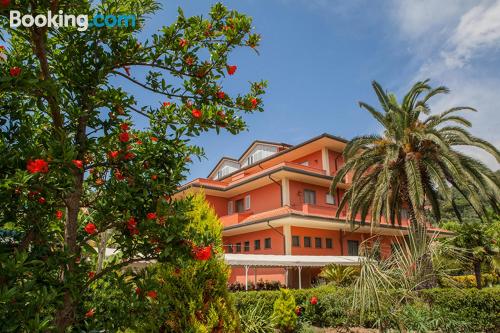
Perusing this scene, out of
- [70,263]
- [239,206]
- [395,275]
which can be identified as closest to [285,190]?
[239,206]

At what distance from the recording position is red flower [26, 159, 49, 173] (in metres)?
2.78

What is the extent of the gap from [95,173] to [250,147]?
33.7 m

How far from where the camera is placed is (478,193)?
56.7 ft

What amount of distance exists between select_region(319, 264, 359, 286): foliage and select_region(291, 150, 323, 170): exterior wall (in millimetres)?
11709

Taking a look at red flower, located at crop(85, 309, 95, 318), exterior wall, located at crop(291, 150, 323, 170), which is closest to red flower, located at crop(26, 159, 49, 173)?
red flower, located at crop(85, 309, 95, 318)

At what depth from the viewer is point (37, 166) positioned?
2785 millimetres

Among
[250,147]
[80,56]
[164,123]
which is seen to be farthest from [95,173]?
[250,147]

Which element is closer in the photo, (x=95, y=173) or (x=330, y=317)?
(x=95, y=173)

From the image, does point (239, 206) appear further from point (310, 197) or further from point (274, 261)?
point (274, 261)

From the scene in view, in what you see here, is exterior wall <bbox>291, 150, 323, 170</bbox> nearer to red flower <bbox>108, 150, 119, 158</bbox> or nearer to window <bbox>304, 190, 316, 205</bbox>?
window <bbox>304, 190, 316, 205</bbox>

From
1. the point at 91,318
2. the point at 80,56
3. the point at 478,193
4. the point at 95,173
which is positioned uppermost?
the point at 478,193

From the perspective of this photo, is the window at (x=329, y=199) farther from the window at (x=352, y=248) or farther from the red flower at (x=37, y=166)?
the red flower at (x=37, y=166)

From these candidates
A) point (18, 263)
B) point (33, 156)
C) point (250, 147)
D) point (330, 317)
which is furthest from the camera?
point (250, 147)

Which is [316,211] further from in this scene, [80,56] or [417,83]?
[80,56]
